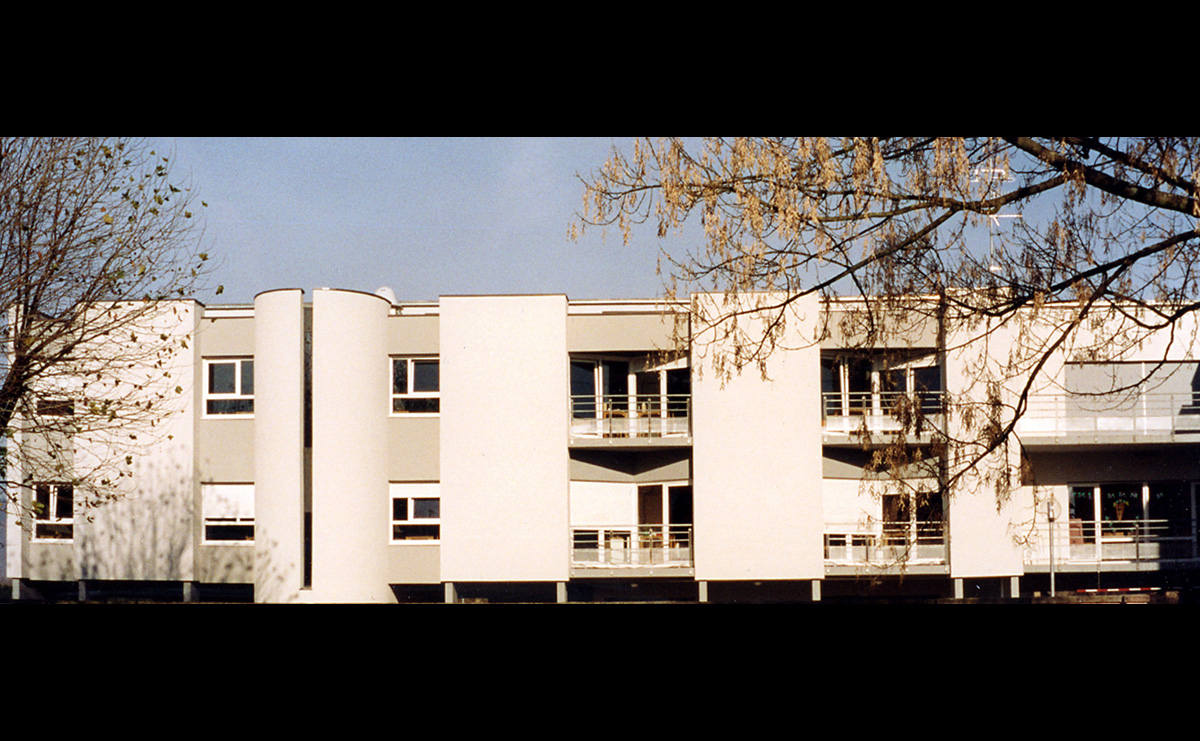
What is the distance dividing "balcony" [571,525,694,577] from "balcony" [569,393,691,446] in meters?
1.27

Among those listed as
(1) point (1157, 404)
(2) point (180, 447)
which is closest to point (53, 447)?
(2) point (180, 447)

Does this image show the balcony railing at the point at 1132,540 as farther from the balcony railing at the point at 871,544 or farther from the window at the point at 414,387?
the window at the point at 414,387

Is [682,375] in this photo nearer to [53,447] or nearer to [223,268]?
[223,268]

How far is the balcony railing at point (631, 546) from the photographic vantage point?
14.2 meters

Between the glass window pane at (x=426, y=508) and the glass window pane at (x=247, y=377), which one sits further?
the glass window pane at (x=247, y=377)

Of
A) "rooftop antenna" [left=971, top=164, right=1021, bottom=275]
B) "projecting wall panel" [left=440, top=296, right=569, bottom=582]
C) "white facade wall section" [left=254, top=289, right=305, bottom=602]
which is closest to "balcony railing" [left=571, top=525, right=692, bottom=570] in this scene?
"projecting wall panel" [left=440, top=296, right=569, bottom=582]

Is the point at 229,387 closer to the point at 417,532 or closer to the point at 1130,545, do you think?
the point at 417,532

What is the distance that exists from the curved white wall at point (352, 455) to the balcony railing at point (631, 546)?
277 centimetres

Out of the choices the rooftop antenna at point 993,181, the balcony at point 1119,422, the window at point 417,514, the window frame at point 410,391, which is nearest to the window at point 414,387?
the window frame at point 410,391

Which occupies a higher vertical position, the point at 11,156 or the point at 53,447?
the point at 11,156

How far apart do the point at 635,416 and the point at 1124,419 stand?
21.8ft
